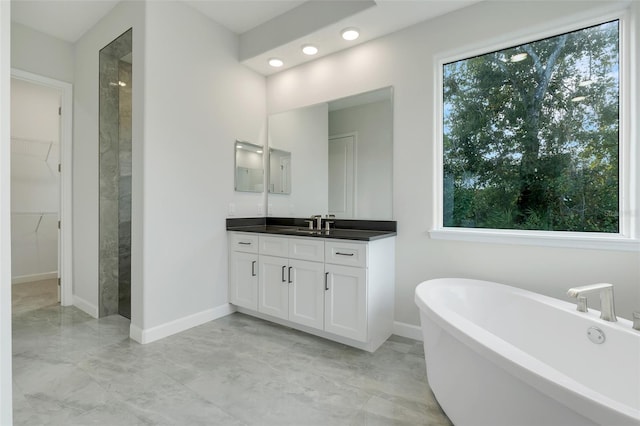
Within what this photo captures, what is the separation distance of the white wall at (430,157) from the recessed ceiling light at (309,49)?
0.52 feet

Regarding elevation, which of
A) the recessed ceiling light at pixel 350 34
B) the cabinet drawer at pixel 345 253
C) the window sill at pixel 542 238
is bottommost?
the cabinet drawer at pixel 345 253

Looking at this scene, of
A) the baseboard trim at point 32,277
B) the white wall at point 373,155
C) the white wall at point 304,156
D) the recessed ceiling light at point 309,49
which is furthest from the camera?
the baseboard trim at point 32,277

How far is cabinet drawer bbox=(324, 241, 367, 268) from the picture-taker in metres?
2.29

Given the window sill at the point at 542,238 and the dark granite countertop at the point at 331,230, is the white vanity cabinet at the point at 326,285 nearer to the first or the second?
the dark granite countertop at the point at 331,230

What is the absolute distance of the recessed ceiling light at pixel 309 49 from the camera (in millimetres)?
2921

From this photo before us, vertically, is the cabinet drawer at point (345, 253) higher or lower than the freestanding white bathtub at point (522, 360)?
higher

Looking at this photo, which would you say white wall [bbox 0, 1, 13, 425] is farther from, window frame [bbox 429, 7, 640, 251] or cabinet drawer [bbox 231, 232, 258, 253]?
window frame [bbox 429, 7, 640, 251]

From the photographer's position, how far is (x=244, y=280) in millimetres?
3061

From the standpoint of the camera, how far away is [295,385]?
6.30 feet

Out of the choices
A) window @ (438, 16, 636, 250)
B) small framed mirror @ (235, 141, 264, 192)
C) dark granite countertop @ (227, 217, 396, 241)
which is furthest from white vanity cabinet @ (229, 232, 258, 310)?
window @ (438, 16, 636, 250)

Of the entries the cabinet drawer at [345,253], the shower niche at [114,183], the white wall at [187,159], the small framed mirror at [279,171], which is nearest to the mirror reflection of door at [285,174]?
the small framed mirror at [279,171]

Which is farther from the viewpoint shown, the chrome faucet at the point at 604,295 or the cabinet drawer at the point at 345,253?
the cabinet drawer at the point at 345,253

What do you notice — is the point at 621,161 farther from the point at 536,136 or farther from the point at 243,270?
the point at 243,270

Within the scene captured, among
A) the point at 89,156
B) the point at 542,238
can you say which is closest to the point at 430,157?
the point at 542,238
